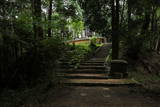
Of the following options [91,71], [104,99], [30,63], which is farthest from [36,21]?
[91,71]

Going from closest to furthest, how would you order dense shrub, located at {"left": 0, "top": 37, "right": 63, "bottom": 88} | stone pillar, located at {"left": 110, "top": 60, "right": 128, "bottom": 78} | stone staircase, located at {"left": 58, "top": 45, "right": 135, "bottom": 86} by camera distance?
dense shrub, located at {"left": 0, "top": 37, "right": 63, "bottom": 88} → stone staircase, located at {"left": 58, "top": 45, "right": 135, "bottom": 86} → stone pillar, located at {"left": 110, "top": 60, "right": 128, "bottom": 78}

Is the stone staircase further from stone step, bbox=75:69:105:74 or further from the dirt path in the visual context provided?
the dirt path

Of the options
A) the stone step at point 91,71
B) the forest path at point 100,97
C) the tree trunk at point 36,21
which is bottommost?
the forest path at point 100,97

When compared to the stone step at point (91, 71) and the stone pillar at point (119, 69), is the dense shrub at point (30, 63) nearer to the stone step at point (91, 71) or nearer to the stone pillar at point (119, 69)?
the stone step at point (91, 71)

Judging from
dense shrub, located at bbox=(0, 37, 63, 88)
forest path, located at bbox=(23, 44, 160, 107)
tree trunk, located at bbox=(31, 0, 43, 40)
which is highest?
tree trunk, located at bbox=(31, 0, 43, 40)

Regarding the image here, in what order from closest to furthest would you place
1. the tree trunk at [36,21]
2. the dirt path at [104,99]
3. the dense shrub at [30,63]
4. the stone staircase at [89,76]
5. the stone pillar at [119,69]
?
1. the dirt path at [104,99]
2. the dense shrub at [30,63]
3. the tree trunk at [36,21]
4. the stone staircase at [89,76]
5. the stone pillar at [119,69]

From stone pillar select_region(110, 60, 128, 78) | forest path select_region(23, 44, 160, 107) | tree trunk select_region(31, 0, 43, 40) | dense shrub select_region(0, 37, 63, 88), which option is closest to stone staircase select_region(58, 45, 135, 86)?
forest path select_region(23, 44, 160, 107)

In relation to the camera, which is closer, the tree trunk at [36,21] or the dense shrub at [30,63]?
the dense shrub at [30,63]

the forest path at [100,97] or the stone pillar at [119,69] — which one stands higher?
the stone pillar at [119,69]

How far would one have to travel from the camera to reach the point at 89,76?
7.89 meters

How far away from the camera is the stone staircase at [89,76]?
Answer: 6678mm

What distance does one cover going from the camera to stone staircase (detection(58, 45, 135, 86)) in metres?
6.68

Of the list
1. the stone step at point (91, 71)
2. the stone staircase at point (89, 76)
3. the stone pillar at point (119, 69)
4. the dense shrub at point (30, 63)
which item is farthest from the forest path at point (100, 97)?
the stone step at point (91, 71)

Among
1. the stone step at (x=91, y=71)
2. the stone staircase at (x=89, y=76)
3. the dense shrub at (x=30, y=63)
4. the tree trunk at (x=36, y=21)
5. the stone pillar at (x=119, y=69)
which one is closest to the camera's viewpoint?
the dense shrub at (x=30, y=63)
